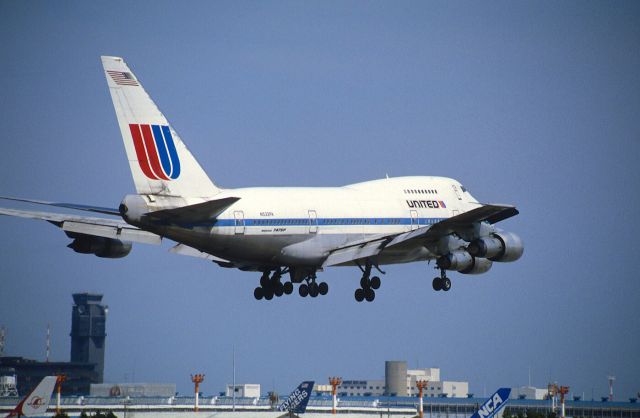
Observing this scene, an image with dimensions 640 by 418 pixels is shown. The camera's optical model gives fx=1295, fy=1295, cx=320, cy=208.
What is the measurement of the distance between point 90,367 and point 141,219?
127 m

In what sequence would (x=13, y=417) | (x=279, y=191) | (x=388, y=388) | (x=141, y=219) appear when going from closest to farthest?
(x=141, y=219) < (x=279, y=191) < (x=13, y=417) < (x=388, y=388)

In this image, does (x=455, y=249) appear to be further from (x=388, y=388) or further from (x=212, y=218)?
(x=388, y=388)

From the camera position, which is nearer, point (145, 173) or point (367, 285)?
point (145, 173)

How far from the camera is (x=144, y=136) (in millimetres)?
64688

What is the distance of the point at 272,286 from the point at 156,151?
14.0 m

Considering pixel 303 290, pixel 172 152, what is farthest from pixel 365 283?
pixel 172 152

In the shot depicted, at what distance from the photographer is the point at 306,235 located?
72.2 m

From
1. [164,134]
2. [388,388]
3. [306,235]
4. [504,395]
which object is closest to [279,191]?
[306,235]

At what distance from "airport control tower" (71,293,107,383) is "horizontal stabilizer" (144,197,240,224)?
12967 cm

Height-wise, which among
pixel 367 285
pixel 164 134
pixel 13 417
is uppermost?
pixel 164 134

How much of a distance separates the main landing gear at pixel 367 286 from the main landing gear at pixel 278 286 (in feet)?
7.35

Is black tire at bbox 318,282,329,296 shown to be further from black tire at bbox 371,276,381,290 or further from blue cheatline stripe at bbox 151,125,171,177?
blue cheatline stripe at bbox 151,125,171,177

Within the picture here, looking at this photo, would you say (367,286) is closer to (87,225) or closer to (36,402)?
(87,225)

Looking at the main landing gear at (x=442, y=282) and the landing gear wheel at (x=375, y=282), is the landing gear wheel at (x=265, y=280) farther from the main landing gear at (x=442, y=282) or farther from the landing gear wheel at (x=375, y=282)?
the main landing gear at (x=442, y=282)
